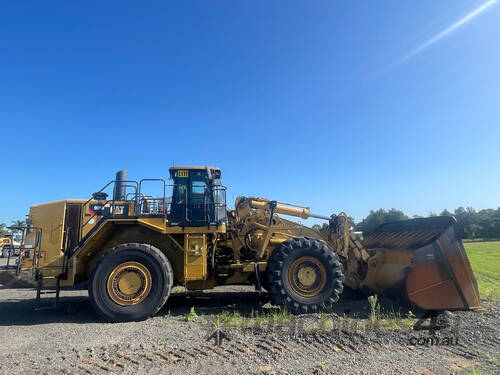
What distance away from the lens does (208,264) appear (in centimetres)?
711

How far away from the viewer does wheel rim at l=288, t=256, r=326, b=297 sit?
676cm

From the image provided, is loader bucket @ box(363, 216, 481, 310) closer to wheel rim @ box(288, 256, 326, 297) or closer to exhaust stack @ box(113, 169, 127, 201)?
wheel rim @ box(288, 256, 326, 297)

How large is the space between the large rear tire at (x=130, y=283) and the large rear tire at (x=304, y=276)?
2332mm

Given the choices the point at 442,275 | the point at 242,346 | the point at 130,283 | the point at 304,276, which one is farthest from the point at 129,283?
the point at 442,275

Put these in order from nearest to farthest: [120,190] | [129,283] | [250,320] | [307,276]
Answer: [250,320] → [129,283] → [307,276] → [120,190]

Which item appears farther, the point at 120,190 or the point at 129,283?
the point at 120,190

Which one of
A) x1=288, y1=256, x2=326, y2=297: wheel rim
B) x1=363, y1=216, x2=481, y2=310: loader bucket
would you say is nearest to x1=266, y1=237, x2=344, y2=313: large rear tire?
x1=288, y1=256, x2=326, y2=297: wheel rim

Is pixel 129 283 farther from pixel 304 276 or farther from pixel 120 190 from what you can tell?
pixel 304 276

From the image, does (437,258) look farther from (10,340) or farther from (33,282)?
(33,282)

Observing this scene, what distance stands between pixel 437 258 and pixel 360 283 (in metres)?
1.98

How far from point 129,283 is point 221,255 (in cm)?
230

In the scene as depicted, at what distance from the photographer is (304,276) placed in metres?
6.82

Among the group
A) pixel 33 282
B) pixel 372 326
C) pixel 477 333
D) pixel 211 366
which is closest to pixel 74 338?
pixel 33 282

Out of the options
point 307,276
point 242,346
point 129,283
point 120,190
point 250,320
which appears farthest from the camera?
point 120,190
